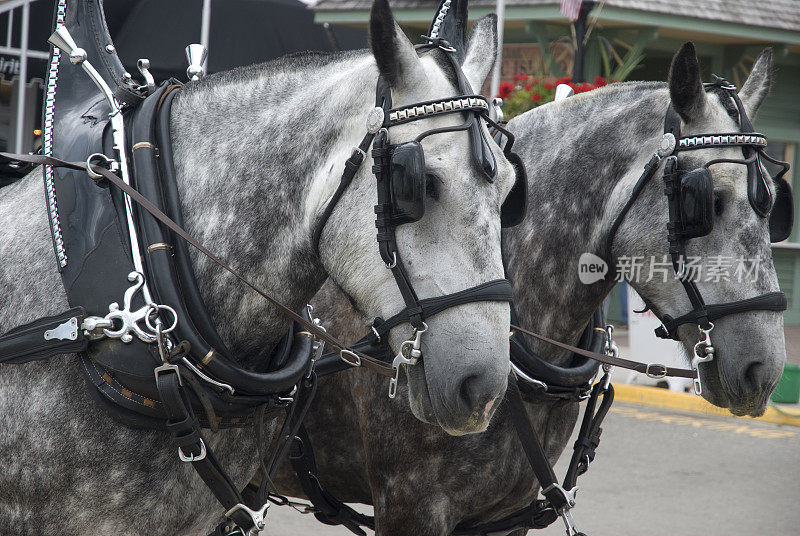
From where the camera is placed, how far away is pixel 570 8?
918 centimetres

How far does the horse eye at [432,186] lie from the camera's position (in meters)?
1.80

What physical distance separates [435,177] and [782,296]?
135 cm

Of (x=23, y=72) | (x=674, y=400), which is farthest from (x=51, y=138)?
(x=23, y=72)

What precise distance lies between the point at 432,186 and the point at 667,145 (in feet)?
3.66

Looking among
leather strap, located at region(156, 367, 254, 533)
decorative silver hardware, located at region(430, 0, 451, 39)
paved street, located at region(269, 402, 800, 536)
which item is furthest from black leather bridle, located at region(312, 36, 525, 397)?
paved street, located at region(269, 402, 800, 536)

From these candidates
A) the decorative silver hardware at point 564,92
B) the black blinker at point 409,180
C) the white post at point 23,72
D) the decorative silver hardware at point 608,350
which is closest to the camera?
the black blinker at point 409,180

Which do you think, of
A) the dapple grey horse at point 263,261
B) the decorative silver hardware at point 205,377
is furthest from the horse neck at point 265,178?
the decorative silver hardware at point 205,377

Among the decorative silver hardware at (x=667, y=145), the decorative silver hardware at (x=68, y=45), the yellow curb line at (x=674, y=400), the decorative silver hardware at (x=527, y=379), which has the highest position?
the decorative silver hardware at (x=68, y=45)

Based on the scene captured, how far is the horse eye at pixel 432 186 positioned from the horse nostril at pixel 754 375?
126cm

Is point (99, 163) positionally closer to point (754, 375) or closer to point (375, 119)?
point (375, 119)

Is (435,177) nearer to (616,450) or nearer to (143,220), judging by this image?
(143,220)

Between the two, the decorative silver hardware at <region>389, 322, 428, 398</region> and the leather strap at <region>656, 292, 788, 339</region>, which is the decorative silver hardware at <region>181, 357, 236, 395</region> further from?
the leather strap at <region>656, 292, 788, 339</region>

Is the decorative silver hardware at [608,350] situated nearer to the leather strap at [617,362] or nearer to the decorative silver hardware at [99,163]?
the leather strap at [617,362]

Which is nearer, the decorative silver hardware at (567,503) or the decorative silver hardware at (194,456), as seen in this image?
the decorative silver hardware at (194,456)
